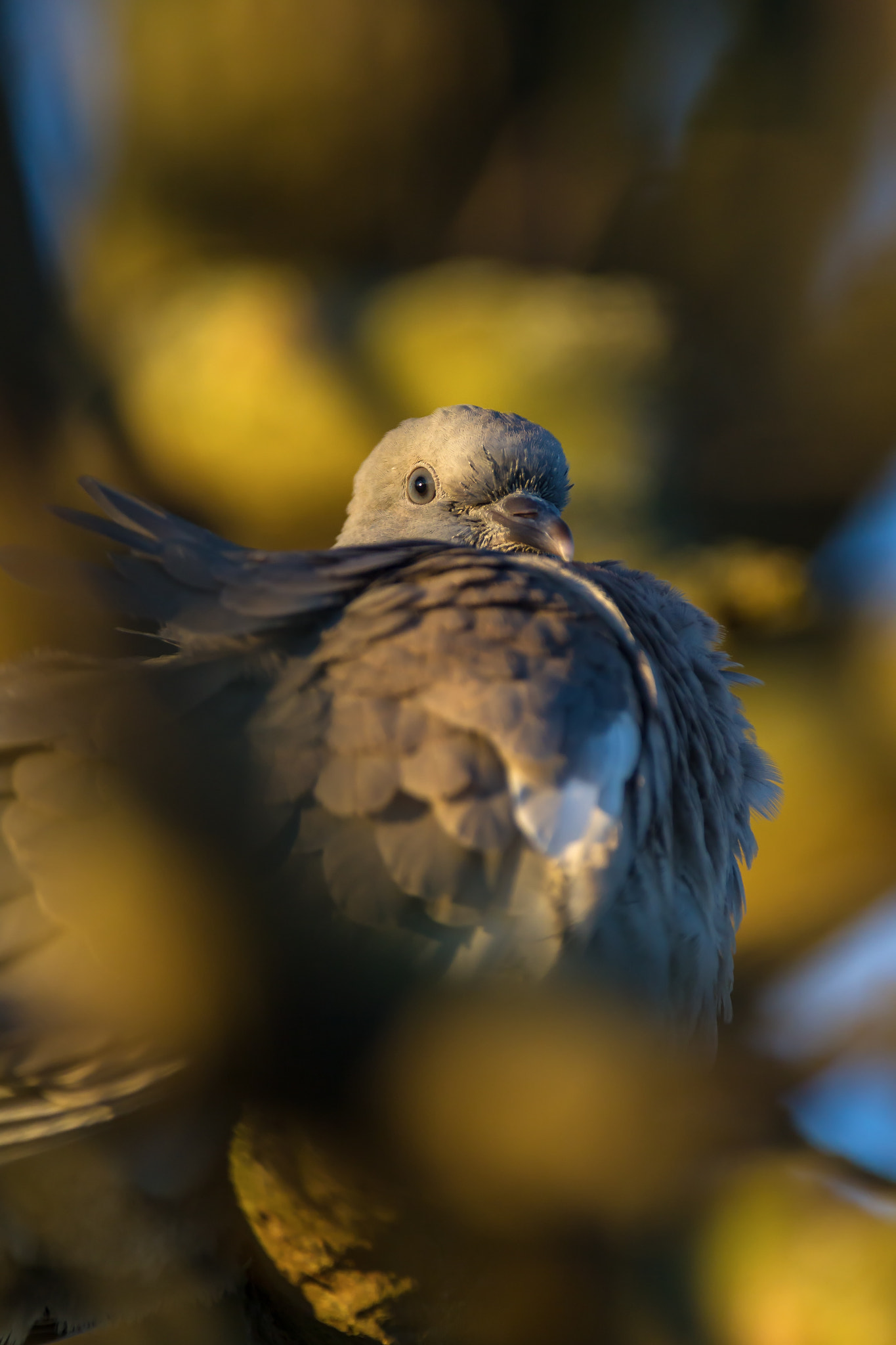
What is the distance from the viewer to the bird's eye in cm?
135

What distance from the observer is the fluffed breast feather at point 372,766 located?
568 mm

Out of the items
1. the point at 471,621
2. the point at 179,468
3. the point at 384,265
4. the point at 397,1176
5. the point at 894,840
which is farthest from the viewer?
the point at 894,840

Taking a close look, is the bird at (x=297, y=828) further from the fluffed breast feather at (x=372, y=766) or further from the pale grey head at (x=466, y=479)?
the pale grey head at (x=466, y=479)

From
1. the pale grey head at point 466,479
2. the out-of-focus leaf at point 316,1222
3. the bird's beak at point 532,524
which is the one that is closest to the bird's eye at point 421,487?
the pale grey head at point 466,479

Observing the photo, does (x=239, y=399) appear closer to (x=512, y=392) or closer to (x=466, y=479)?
(x=466, y=479)

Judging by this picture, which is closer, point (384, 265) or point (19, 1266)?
point (19, 1266)

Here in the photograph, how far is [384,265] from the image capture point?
4.74 feet

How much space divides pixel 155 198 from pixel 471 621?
1049mm

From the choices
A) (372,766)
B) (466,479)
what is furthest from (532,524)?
(372,766)

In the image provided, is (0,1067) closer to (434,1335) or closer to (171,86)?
(434,1335)

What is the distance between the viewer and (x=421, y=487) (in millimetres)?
1357

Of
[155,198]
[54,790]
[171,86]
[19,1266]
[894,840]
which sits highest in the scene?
[171,86]

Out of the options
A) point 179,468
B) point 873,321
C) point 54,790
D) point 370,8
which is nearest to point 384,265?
point 370,8

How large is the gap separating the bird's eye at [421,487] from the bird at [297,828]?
0.47 metres
